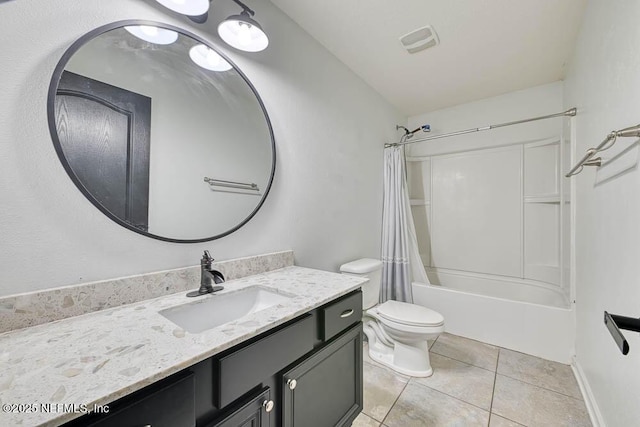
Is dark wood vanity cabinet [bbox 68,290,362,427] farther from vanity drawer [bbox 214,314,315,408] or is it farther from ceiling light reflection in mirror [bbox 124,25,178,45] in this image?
ceiling light reflection in mirror [bbox 124,25,178,45]

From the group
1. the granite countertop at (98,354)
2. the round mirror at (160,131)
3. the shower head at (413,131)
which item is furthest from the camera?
the shower head at (413,131)

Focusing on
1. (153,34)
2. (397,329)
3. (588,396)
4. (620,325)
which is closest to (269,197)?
(153,34)

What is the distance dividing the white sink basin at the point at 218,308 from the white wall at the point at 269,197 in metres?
0.22

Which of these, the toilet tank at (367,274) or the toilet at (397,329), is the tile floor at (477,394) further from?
the toilet tank at (367,274)

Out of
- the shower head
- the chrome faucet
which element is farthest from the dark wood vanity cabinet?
the shower head

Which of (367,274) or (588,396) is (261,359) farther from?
(588,396)

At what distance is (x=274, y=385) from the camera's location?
79 centimetres

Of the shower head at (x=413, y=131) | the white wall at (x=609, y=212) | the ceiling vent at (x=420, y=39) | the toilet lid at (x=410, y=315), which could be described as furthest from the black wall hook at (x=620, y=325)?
the shower head at (x=413, y=131)

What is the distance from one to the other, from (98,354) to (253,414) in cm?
43

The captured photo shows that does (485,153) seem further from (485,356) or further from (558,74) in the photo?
(485,356)

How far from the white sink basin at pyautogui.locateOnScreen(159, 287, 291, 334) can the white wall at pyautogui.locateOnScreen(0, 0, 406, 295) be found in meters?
0.22

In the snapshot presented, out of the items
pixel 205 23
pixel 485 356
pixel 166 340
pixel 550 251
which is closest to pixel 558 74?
pixel 550 251

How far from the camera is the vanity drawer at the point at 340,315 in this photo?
3.16ft

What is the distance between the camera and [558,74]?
7.26 feet
